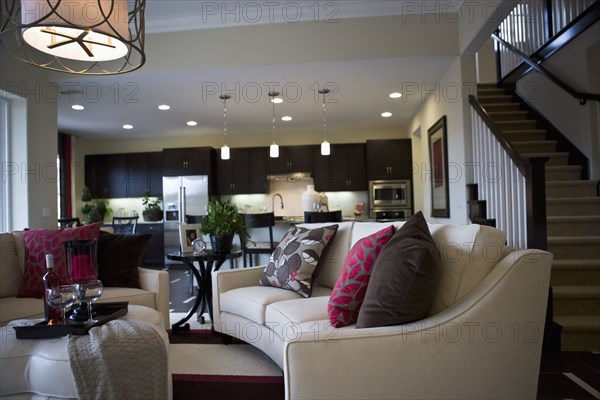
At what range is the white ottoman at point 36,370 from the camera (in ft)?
5.29

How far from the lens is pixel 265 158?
771 centimetres

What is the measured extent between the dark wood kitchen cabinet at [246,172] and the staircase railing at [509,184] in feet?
14.7

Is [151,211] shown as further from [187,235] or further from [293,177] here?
[187,235]

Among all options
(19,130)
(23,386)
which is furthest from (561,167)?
(19,130)

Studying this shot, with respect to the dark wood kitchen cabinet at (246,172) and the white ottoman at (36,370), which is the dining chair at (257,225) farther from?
the dark wood kitchen cabinet at (246,172)

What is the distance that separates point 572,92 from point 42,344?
184 inches

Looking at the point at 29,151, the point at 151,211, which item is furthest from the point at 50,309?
the point at 151,211

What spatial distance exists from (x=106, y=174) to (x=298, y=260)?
6.91m

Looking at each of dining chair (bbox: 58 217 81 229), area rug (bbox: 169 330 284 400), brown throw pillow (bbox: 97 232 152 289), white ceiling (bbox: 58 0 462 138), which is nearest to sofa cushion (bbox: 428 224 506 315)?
area rug (bbox: 169 330 284 400)

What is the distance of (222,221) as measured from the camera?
335 centimetres

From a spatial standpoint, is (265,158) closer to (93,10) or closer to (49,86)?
(49,86)

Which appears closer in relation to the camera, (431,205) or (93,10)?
(93,10)

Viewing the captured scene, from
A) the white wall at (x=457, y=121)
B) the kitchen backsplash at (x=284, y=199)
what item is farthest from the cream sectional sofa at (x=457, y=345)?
the kitchen backsplash at (x=284, y=199)

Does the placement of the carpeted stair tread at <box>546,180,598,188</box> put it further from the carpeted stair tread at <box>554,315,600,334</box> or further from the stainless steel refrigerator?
the stainless steel refrigerator
